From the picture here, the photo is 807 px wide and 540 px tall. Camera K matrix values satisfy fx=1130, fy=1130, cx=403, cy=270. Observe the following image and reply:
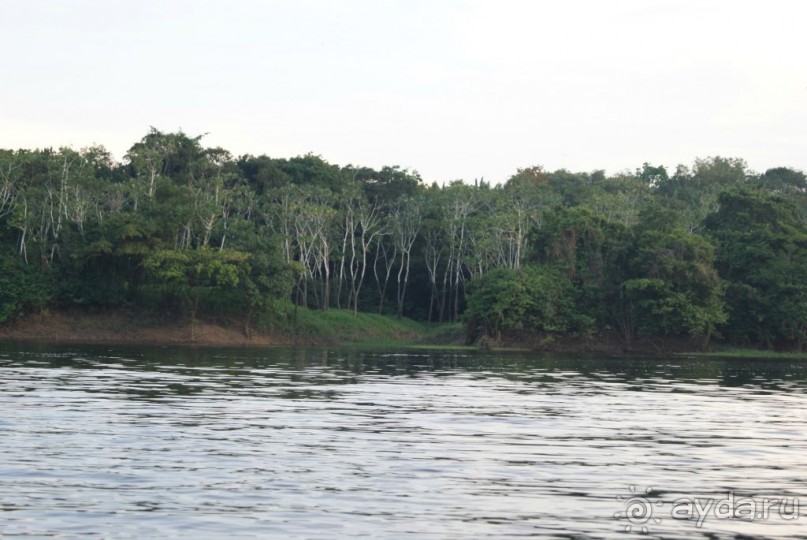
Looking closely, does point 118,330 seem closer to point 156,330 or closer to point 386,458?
point 156,330

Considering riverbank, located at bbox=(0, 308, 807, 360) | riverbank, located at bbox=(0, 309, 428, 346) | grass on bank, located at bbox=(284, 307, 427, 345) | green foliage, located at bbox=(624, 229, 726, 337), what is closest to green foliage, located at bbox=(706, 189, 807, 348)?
riverbank, located at bbox=(0, 308, 807, 360)

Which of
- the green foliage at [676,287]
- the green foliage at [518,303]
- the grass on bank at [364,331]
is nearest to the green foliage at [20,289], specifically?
the grass on bank at [364,331]

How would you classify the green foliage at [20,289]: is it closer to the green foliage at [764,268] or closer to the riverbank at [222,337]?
the riverbank at [222,337]

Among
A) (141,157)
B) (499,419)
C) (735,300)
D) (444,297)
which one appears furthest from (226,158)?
(499,419)

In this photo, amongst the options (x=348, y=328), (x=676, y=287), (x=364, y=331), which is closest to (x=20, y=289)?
(x=348, y=328)

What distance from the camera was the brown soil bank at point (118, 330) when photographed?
86.9 metres

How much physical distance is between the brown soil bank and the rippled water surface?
43.9 m

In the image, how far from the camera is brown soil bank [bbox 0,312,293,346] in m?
86.9

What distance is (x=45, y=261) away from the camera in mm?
92500

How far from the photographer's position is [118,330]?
289 ft

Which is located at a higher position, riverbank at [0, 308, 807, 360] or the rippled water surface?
the rippled water surface

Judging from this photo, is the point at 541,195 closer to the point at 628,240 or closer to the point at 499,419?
the point at 628,240

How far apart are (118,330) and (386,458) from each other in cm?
7024

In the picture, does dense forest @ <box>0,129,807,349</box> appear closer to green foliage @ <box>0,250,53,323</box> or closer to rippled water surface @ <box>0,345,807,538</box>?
green foliage @ <box>0,250,53,323</box>
